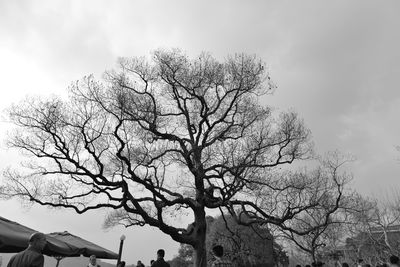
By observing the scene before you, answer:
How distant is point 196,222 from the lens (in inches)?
679

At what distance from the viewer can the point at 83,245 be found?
481 inches

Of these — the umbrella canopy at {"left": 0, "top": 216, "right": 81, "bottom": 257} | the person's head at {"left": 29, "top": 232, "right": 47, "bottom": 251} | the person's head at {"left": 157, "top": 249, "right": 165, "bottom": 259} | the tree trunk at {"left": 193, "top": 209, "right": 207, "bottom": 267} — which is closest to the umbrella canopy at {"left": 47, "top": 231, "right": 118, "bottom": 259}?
the umbrella canopy at {"left": 0, "top": 216, "right": 81, "bottom": 257}

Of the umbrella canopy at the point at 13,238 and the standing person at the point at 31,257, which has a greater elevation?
the umbrella canopy at the point at 13,238

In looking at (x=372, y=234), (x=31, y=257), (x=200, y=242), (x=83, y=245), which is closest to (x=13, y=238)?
(x=31, y=257)

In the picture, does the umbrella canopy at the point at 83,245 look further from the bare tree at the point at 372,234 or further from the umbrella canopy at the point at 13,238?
the bare tree at the point at 372,234

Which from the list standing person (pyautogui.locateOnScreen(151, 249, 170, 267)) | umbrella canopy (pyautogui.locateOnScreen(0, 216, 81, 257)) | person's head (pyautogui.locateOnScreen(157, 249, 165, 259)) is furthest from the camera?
person's head (pyautogui.locateOnScreen(157, 249, 165, 259))

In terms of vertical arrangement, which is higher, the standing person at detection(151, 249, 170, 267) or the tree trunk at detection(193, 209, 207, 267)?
the tree trunk at detection(193, 209, 207, 267)

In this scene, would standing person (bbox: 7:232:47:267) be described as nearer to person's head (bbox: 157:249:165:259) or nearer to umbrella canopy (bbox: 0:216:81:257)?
umbrella canopy (bbox: 0:216:81:257)

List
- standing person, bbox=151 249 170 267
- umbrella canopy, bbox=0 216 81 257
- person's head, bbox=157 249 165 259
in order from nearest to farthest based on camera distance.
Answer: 1. umbrella canopy, bbox=0 216 81 257
2. standing person, bbox=151 249 170 267
3. person's head, bbox=157 249 165 259

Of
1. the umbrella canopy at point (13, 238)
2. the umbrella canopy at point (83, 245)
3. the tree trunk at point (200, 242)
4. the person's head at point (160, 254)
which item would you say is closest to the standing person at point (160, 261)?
the person's head at point (160, 254)

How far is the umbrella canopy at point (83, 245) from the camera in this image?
11.9 metres

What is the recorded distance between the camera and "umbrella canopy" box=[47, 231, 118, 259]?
11926 mm

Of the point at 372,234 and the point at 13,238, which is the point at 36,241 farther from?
A: the point at 372,234

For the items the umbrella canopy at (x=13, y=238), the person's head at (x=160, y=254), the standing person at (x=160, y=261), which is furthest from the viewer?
the person's head at (x=160, y=254)
